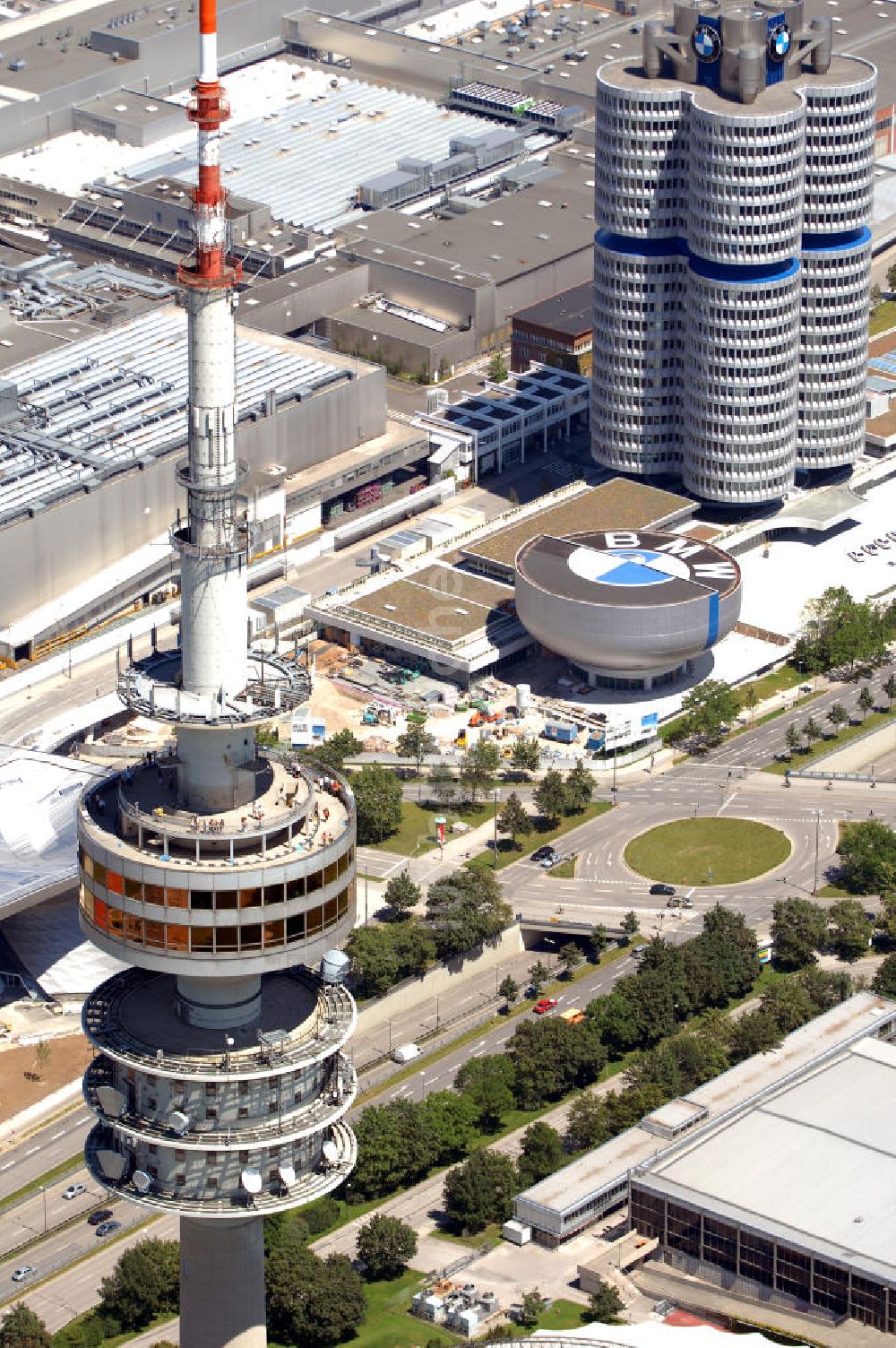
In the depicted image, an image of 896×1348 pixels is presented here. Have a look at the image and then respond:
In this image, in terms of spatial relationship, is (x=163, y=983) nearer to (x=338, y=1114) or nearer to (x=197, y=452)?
(x=338, y=1114)

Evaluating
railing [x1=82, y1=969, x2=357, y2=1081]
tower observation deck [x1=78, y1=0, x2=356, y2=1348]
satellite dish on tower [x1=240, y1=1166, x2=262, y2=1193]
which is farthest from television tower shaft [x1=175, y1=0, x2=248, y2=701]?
satellite dish on tower [x1=240, y1=1166, x2=262, y2=1193]

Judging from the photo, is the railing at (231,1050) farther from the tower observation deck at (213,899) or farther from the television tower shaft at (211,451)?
the television tower shaft at (211,451)

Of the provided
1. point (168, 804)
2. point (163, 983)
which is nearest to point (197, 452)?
point (168, 804)

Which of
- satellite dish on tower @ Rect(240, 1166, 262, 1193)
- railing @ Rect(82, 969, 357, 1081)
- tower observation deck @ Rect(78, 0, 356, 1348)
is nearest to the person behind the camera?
tower observation deck @ Rect(78, 0, 356, 1348)

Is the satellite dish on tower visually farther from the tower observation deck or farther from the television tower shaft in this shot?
the television tower shaft

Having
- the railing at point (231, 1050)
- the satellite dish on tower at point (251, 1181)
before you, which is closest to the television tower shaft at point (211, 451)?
the railing at point (231, 1050)

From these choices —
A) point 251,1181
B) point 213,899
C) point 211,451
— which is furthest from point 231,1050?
point 211,451

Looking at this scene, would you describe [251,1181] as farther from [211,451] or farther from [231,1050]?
[211,451]
